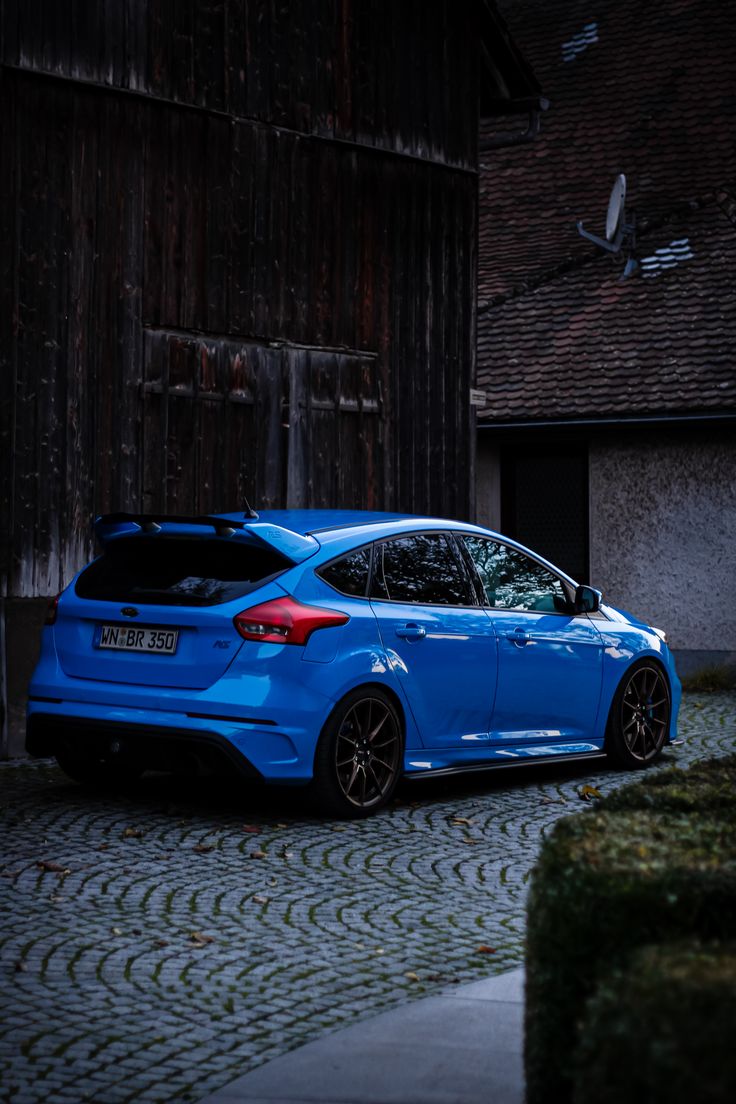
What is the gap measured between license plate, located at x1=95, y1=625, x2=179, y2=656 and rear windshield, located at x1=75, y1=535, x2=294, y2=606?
153 mm

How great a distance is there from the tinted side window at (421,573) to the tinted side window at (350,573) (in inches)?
3.5

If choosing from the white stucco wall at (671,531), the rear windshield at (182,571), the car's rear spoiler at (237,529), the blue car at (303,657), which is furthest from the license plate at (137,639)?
the white stucco wall at (671,531)

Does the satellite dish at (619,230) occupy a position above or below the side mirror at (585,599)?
above

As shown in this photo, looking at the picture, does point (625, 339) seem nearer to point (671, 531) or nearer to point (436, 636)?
point (671, 531)

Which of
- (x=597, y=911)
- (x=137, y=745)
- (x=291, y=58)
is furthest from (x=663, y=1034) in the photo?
(x=291, y=58)

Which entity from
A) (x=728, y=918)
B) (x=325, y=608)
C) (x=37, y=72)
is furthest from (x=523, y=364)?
(x=728, y=918)

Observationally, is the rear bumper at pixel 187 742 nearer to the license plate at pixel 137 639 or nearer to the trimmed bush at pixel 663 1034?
the license plate at pixel 137 639

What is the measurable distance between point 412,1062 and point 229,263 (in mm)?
9669

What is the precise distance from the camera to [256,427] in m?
13.7

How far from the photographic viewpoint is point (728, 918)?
138 inches

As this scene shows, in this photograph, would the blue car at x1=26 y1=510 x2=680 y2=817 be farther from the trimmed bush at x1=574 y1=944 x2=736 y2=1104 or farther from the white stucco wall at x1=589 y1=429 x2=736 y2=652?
the white stucco wall at x1=589 y1=429 x2=736 y2=652

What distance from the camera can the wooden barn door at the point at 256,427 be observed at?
42.5 ft

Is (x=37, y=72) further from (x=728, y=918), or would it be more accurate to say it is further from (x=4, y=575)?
(x=728, y=918)

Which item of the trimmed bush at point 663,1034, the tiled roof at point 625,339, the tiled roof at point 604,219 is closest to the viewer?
the trimmed bush at point 663,1034
